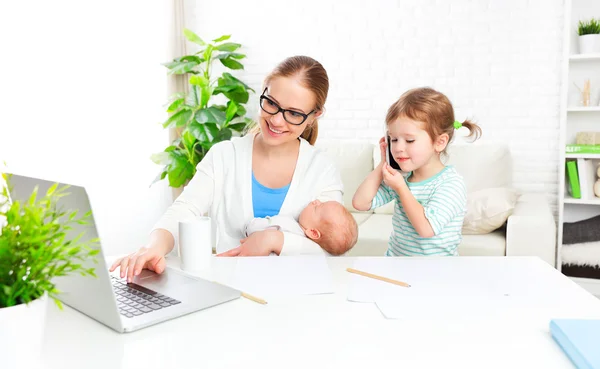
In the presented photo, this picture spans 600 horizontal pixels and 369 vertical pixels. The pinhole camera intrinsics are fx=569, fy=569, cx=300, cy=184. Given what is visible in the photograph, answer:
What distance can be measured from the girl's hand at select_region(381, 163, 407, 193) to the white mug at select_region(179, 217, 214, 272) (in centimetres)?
61

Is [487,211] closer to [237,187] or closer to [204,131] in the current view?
[237,187]

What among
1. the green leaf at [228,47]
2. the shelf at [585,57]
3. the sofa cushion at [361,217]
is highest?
the green leaf at [228,47]

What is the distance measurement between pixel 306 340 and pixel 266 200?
3.20ft

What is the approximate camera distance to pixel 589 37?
11.4 feet

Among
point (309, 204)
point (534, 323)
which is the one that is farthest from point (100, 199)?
point (534, 323)

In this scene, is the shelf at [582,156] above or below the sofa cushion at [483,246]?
above

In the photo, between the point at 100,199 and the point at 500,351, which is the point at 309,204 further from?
the point at 100,199

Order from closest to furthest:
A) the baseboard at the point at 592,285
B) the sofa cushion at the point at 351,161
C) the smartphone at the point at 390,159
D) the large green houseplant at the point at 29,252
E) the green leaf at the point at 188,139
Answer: the large green houseplant at the point at 29,252 < the smartphone at the point at 390,159 < the baseboard at the point at 592,285 < the sofa cushion at the point at 351,161 < the green leaf at the point at 188,139

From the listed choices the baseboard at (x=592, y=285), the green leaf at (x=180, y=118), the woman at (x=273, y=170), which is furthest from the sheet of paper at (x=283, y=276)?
the green leaf at (x=180, y=118)

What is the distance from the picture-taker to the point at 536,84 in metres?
3.79

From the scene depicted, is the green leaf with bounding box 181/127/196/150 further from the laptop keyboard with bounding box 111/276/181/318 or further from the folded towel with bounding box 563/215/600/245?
the laptop keyboard with bounding box 111/276/181/318

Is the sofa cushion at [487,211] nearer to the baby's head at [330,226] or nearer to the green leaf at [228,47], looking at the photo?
the baby's head at [330,226]

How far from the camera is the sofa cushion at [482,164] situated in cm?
344

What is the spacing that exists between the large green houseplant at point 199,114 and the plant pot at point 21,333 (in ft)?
10.3
